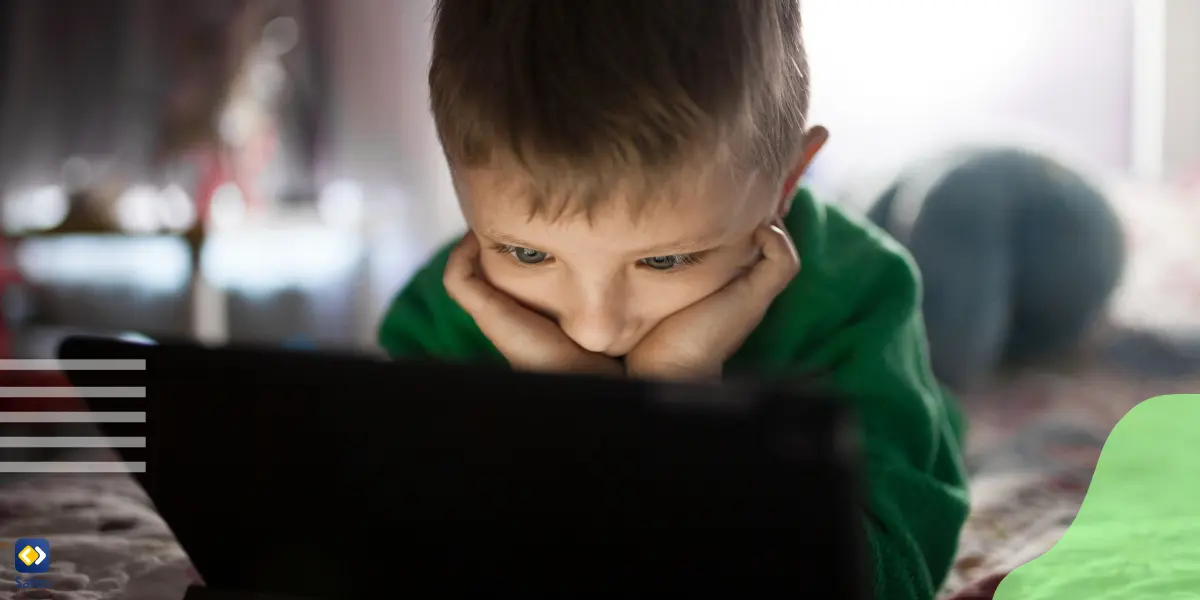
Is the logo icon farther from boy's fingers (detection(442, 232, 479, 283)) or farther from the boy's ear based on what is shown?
the boy's ear

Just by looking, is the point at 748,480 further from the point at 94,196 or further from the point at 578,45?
the point at 94,196

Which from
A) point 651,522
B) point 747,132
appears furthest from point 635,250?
point 651,522

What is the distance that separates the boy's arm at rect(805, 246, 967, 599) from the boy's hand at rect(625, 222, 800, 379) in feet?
A: 0.37

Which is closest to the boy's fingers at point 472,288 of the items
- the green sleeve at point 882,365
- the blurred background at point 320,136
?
the green sleeve at point 882,365

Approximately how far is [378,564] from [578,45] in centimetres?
31

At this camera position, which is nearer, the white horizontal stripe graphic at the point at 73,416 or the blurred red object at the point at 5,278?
the white horizontal stripe graphic at the point at 73,416

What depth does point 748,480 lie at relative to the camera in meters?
0.36

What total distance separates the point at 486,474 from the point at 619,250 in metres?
0.22

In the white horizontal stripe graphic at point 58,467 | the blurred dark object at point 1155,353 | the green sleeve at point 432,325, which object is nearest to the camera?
the green sleeve at point 432,325

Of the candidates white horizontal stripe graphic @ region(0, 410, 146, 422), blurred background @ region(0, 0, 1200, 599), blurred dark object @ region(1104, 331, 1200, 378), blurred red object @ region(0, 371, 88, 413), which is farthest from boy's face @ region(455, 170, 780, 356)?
blurred dark object @ region(1104, 331, 1200, 378)

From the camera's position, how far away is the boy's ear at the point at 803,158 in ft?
2.43

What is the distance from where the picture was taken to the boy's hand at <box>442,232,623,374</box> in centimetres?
71

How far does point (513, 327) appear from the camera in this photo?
714 millimetres

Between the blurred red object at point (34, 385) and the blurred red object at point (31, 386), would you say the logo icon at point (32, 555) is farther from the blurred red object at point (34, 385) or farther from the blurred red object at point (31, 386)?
the blurred red object at point (31, 386)
